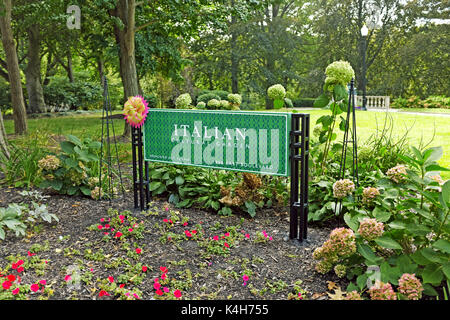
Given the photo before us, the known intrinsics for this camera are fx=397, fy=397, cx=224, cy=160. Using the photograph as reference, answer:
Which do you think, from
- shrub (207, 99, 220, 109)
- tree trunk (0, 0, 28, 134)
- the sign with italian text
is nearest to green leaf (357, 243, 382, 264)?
the sign with italian text

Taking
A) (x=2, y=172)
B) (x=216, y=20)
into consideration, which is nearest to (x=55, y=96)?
(x=216, y=20)

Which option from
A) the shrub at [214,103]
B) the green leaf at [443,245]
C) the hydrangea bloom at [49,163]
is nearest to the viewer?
the green leaf at [443,245]

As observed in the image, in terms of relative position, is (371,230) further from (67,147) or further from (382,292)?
(67,147)

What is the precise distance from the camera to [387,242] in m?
2.21

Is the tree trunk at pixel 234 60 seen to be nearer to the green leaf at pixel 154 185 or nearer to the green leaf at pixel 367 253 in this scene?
the green leaf at pixel 154 185

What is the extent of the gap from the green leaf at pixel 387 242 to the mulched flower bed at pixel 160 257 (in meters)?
0.42

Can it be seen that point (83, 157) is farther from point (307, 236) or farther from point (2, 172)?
point (307, 236)

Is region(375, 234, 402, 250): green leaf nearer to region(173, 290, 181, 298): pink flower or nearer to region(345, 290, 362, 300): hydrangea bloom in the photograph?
region(345, 290, 362, 300): hydrangea bloom

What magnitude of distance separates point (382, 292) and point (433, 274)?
295 mm

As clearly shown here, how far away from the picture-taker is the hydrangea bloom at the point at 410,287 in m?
2.05

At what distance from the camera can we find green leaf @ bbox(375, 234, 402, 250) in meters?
2.17

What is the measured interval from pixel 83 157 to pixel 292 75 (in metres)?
20.3

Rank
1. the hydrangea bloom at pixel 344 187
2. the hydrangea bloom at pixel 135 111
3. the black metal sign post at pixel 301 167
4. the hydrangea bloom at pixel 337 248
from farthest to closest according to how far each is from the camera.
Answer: the hydrangea bloom at pixel 135 111 → the black metal sign post at pixel 301 167 → the hydrangea bloom at pixel 344 187 → the hydrangea bloom at pixel 337 248


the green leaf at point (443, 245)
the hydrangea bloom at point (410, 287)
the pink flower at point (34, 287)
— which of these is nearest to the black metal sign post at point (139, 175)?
the pink flower at point (34, 287)
